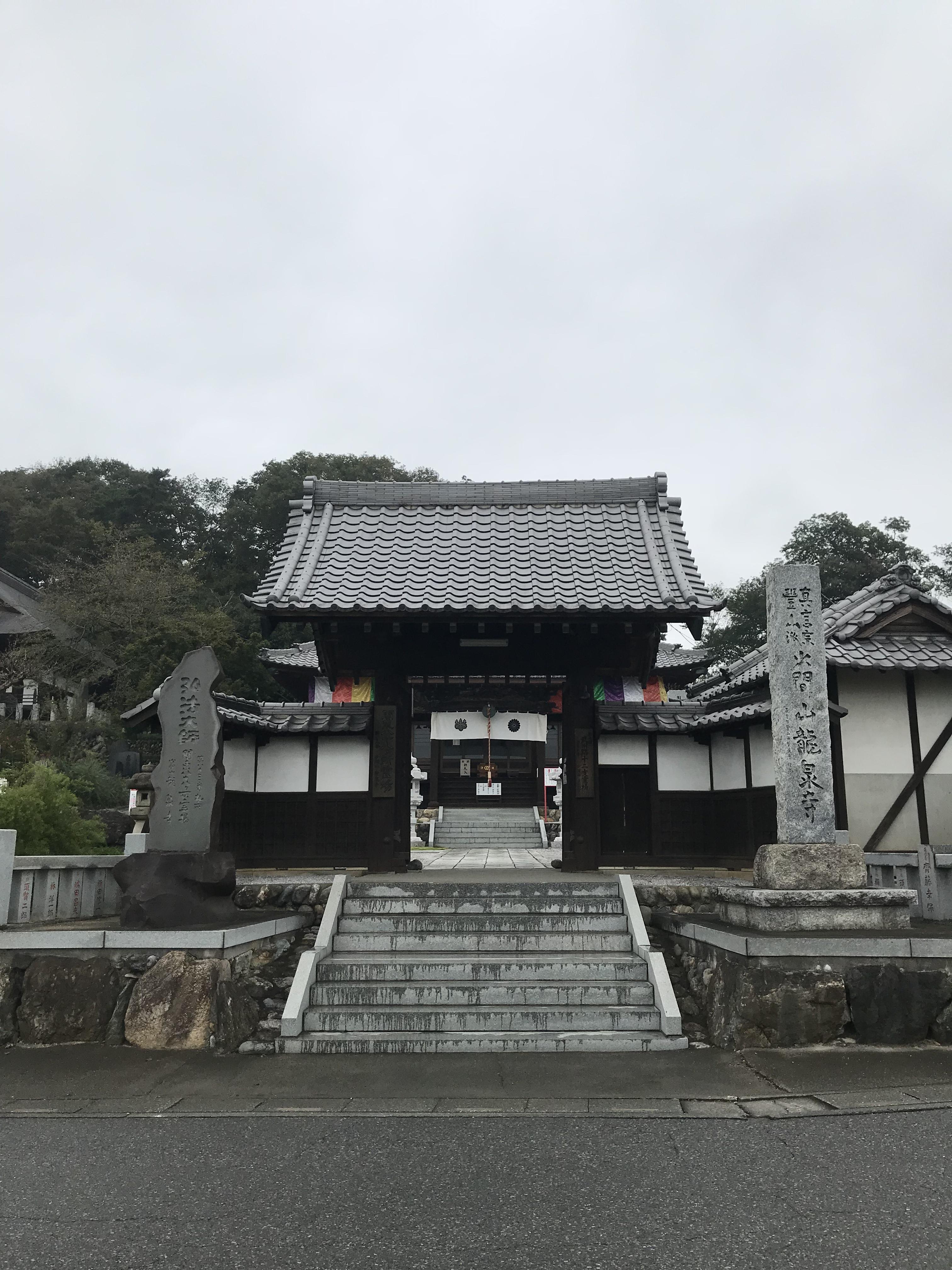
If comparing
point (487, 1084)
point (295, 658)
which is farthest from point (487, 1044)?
point (295, 658)

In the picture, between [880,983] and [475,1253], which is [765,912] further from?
[475,1253]

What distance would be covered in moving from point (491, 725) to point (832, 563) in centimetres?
2396

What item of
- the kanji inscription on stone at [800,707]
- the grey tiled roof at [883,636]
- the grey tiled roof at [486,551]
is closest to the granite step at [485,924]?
the kanji inscription on stone at [800,707]

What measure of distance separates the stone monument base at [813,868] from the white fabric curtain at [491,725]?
70.3 ft

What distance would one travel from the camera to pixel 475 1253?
3693 mm

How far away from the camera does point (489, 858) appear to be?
19.5m

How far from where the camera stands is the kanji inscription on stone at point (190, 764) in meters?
8.47

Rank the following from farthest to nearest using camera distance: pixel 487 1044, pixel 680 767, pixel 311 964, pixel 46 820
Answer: pixel 680 767
pixel 46 820
pixel 311 964
pixel 487 1044

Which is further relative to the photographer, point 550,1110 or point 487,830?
point 487,830

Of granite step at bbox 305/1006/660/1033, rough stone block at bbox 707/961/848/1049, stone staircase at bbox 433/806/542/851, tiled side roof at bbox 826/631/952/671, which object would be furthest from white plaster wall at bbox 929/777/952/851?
stone staircase at bbox 433/806/542/851

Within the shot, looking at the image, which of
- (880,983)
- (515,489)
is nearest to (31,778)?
(515,489)

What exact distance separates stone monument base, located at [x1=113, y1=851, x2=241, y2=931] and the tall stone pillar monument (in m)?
5.19

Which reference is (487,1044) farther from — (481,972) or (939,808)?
(939,808)

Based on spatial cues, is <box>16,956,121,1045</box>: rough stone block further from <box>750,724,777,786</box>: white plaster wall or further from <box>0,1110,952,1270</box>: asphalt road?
<box>750,724,777,786</box>: white plaster wall
